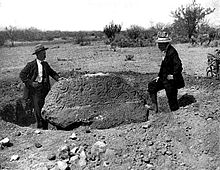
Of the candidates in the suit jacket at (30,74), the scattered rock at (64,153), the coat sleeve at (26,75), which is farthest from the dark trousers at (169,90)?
the scattered rock at (64,153)

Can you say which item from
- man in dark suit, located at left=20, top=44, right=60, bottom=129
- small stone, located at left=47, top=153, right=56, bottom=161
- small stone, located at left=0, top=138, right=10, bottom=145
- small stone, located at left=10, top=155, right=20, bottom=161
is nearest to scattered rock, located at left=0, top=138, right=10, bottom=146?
small stone, located at left=0, top=138, right=10, bottom=145

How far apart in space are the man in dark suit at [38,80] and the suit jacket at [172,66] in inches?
81.0

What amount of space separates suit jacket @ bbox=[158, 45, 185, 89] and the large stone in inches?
26.1

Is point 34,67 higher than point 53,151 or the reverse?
higher

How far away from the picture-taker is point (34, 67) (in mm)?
6266

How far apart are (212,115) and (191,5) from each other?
33616 mm

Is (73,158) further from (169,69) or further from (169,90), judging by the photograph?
(169,69)

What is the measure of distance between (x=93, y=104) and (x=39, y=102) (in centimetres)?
128

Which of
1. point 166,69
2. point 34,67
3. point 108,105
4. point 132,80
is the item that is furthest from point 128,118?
point 132,80

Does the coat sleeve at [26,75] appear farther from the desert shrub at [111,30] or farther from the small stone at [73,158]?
the desert shrub at [111,30]

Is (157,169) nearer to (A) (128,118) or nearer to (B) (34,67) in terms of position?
(A) (128,118)

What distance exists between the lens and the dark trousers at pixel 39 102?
631 centimetres

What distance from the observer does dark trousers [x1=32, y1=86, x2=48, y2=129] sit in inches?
248

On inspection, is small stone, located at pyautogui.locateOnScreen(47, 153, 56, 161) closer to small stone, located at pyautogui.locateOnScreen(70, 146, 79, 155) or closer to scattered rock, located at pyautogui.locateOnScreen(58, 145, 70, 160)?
scattered rock, located at pyautogui.locateOnScreen(58, 145, 70, 160)
